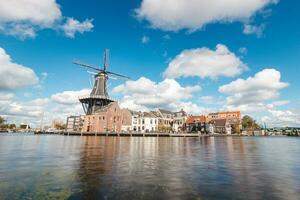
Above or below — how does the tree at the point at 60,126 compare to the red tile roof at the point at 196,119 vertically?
below

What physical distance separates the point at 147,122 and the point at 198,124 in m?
26.7

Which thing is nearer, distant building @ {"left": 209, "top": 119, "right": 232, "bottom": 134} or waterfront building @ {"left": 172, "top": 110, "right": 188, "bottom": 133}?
waterfront building @ {"left": 172, "top": 110, "right": 188, "bottom": 133}

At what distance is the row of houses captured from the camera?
88.9 metres

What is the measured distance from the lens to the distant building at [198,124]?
109 m

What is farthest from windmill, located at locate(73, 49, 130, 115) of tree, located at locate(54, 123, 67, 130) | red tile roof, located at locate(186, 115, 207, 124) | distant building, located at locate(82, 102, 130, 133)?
tree, located at locate(54, 123, 67, 130)

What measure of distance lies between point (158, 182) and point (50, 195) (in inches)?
204

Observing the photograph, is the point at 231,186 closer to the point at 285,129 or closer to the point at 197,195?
the point at 197,195

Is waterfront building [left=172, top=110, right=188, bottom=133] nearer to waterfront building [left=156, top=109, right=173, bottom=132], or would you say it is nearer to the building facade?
waterfront building [left=156, top=109, right=173, bottom=132]

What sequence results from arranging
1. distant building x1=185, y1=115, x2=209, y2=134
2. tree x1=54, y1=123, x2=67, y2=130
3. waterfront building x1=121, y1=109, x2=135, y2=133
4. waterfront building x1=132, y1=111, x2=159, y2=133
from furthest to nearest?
1. tree x1=54, y1=123, x2=67, y2=130
2. distant building x1=185, y1=115, x2=209, y2=134
3. waterfront building x1=132, y1=111, x2=159, y2=133
4. waterfront building x1=121, y1=109, x2=135, y2=133

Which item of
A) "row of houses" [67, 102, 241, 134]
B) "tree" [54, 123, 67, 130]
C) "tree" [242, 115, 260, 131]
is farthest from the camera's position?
"tree" [54, 123, 67, 130]

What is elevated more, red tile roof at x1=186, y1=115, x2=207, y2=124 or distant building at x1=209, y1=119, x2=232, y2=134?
Answer: red tile roof at x1=186, y1=115, x2=207, y2=124

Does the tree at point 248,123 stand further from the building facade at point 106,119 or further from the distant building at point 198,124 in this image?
the building facade at point 106,119

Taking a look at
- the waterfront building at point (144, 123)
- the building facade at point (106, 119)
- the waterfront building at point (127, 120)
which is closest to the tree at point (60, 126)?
the building facade at point (106, 119)

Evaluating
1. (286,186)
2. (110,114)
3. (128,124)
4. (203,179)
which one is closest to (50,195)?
(203,179)
